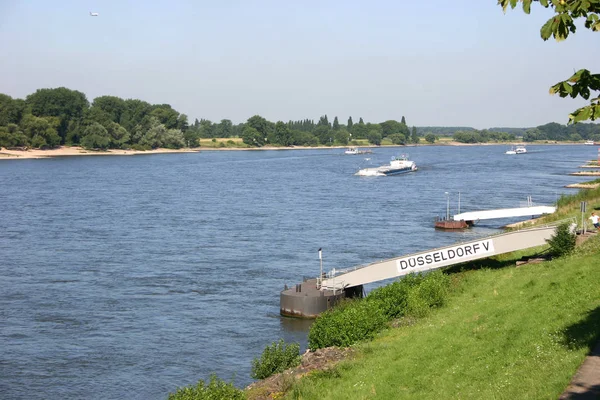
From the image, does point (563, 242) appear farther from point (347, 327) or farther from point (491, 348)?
point (491, 348)

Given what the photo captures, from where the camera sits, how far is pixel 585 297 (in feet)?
72.4

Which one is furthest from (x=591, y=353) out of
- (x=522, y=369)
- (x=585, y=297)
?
(x=585, y=297)

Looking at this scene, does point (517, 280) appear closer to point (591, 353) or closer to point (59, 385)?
point (591, 353)

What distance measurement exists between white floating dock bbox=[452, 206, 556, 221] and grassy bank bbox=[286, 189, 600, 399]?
41.3 metres

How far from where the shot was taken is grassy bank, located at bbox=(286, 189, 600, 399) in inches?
647

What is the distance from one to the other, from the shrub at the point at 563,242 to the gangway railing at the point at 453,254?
60.4 inches

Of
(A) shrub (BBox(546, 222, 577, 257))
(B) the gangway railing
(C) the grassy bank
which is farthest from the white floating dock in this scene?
(C) the grassy bank

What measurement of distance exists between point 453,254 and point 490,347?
16854 mm

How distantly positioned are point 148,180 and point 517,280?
341 feet

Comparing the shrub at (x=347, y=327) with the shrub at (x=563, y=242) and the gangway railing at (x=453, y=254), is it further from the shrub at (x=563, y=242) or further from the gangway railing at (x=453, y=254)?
the shrub at (x=563, y=242)

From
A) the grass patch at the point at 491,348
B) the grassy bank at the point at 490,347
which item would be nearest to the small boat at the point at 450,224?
the grassy bank at the point at 490,347

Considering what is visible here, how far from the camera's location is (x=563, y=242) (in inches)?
1280

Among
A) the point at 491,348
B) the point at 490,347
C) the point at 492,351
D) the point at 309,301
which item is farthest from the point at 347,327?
the point at 309,301

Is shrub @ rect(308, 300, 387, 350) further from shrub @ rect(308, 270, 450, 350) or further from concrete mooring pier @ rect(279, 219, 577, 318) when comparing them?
concrete mooring pier @ rect(279, 219, 577, 318)
